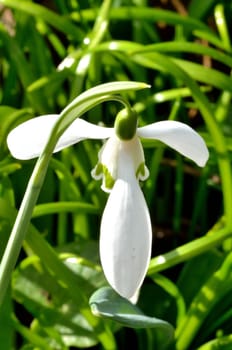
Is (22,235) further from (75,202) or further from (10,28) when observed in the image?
(10,28)

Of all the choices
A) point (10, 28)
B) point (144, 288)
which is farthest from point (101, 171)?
point (10, 28)

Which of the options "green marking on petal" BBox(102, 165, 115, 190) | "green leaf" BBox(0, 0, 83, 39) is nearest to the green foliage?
"green leaf" BBox(0, 0, 83, 39)

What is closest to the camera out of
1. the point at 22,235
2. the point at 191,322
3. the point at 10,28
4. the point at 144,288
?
the point at 22,235

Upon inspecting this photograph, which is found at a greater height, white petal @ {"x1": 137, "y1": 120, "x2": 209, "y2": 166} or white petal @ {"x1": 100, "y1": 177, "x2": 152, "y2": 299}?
white petal @ {"x1": 137, "y1": 120, "x2": 209, "y2": 166}

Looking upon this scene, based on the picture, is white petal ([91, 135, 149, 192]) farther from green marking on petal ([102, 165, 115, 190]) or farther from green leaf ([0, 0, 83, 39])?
green leaf ([0, 0, 83, 39])

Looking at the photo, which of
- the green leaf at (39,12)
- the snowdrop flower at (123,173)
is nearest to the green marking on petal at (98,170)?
the snowdrop flower at (123,173)

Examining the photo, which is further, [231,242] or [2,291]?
[231,242]

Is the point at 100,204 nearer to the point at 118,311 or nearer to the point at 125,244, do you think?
the point at 118,311
